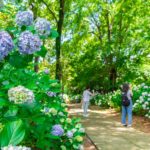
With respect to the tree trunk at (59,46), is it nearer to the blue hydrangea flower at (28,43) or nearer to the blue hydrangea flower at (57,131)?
the blue hydrangea flower at (57,131)

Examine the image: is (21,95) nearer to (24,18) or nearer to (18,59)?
(18,59)

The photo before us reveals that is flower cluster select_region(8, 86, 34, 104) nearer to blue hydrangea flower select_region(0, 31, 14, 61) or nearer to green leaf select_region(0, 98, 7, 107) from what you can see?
green leaf select_region(0, 98, 7, 107)

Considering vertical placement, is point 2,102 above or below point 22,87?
below

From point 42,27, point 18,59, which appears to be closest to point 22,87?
point 18,59

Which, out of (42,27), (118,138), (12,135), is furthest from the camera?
(118,138)

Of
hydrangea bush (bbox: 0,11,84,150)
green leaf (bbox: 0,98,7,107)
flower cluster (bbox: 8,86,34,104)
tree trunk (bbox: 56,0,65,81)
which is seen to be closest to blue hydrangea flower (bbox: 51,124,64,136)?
hydrangea bush (bbox: 0,11,84,150)

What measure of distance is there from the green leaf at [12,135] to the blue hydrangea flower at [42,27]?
188 cm

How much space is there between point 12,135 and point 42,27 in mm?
1951

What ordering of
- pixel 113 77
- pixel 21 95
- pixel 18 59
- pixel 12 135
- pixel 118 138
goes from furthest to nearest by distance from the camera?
pixel 113 77
pixel 118 138
pixel 18 59
pixel 21 95
pixel 12 135

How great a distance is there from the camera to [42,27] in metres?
3.75

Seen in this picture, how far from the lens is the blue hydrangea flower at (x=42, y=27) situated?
3748mm

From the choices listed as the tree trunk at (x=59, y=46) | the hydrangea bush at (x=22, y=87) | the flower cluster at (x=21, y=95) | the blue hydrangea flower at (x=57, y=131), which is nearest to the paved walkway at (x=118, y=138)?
the blue hydrangea flower at (x=57, y=131)

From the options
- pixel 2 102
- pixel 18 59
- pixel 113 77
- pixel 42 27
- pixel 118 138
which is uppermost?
pixel 113 77

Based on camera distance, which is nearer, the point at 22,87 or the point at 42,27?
A: the point at 22,87
